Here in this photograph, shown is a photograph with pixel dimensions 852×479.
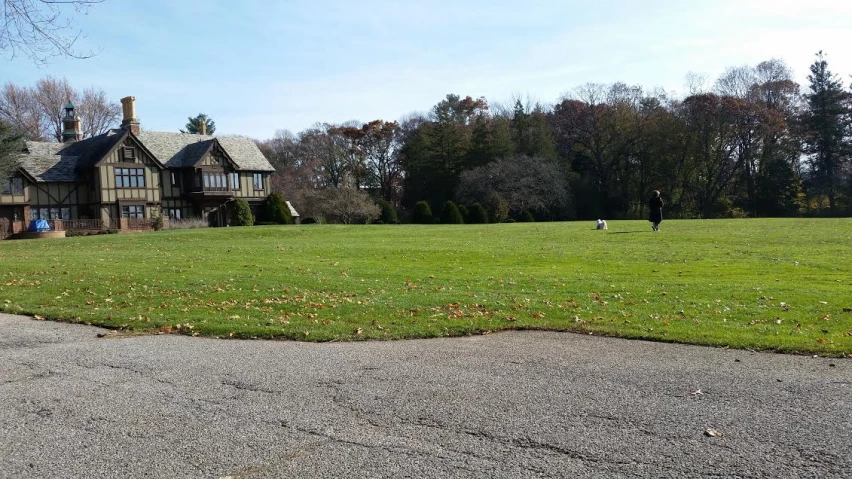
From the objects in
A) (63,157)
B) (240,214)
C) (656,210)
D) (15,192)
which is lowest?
(656,210)

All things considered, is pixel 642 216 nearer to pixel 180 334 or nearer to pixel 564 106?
pixel 564 106

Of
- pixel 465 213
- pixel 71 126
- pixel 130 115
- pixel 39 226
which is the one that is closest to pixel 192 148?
pixel 130 115

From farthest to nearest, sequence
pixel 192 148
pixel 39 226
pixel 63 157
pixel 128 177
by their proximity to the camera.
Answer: pixel 192 148 < pixel 63 157 < pixel 128 177 < pixel 39 226

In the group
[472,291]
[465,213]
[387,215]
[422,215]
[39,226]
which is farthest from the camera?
[387,215]

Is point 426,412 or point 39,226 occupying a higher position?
point 39,226

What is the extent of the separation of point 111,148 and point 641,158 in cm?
5135

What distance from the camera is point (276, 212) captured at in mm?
55469

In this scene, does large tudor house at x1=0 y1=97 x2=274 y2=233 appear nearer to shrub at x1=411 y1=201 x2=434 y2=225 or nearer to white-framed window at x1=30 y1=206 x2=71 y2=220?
white-framed window at x1=30 y1=206 x2=71 y2=220

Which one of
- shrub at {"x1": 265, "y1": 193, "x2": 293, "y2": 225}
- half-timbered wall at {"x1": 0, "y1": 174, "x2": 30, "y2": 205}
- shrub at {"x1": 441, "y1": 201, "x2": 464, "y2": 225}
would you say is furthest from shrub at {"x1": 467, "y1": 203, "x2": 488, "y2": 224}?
half-timbered wall at {"x1": 0, "y1": 174, "x2": 30, "y2": 205}

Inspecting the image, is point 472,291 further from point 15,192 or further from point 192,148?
point 192,148

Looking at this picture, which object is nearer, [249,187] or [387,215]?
[249,187]

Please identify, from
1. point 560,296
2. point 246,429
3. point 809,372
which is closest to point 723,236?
point 560,296

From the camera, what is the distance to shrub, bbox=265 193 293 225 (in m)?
55.4

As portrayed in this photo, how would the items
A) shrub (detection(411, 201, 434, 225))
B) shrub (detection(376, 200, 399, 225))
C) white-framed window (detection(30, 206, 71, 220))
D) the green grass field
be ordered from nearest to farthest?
the green grass field
white-framed window (detection(30, 206, 71, 220))
shrub (detection(411, 201, 434, 225))
shrub (detection(376, 200, 399, 225))
